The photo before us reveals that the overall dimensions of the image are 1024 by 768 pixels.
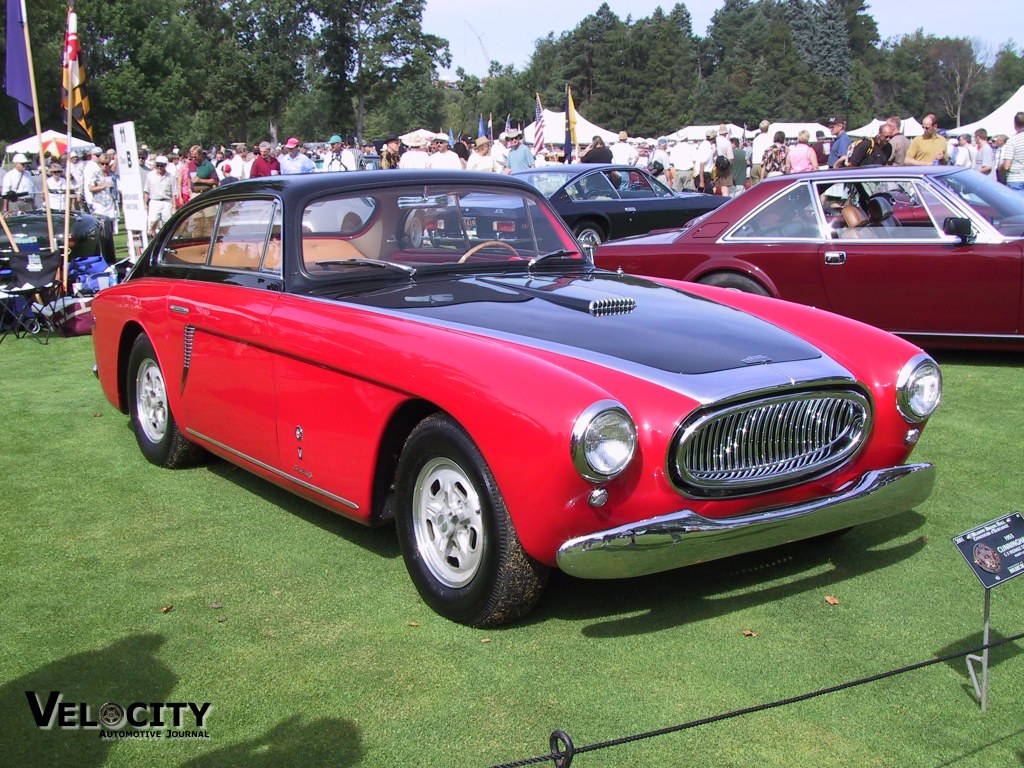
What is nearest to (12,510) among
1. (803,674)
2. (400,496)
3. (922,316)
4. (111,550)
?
(111,550)

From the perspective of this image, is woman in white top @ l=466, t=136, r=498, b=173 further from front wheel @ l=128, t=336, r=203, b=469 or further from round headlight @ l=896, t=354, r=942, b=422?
round headlight @ l=896, t=354, r=942, b=422

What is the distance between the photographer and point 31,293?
10055mm

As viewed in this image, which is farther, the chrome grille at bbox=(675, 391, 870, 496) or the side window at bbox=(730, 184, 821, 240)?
the side window at bbox=(730, 184, 821, 240)

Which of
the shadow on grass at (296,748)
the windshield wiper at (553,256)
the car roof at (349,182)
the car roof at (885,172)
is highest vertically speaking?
the car roof at (885,172)

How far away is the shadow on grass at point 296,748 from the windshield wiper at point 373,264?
87.2 inches

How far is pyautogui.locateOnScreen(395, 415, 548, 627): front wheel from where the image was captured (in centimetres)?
340

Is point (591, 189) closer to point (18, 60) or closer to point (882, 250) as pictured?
point (18, 60)

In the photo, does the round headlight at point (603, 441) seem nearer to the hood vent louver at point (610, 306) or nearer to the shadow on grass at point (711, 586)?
the shadow on grass at point (711, 586)

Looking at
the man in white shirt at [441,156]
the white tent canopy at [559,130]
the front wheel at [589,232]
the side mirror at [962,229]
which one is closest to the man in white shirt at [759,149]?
the man in white shirt at [441,156]

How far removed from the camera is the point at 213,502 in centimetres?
508

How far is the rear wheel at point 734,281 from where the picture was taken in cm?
787

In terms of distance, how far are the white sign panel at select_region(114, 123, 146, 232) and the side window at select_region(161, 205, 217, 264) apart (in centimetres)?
899

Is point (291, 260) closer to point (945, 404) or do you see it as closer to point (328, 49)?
point (945, 404)

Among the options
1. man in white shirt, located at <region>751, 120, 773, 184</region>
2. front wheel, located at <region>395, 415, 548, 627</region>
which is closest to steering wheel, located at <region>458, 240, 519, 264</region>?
front wheel, located at <region>395, 415, 548, 627</region>
